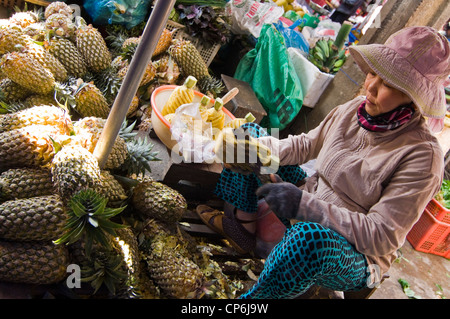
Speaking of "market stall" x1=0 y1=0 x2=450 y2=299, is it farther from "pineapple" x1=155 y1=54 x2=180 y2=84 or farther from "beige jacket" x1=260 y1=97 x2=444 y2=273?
"beige jacket" x1=260 y1=97 x2=444 y2=273

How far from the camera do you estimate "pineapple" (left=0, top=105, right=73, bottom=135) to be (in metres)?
1.83

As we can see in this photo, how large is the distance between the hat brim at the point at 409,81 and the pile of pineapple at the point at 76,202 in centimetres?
139

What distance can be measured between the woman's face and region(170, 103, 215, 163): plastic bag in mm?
1147

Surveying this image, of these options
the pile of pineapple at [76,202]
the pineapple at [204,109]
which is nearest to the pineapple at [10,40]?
the pile of pineapple at [76,202]

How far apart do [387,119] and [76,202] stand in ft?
5.34

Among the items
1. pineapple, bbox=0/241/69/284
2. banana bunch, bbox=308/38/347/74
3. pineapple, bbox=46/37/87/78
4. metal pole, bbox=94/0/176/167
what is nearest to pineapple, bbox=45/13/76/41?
pineapple, bbox=46/37/87/78

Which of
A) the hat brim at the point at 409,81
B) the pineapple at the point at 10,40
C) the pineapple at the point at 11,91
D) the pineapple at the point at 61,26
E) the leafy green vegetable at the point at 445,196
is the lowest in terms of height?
the leafy green vegetable at the point at 445,196

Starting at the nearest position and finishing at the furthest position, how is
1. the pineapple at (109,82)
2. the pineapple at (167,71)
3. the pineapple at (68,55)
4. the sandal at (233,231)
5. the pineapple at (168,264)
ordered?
the pineapple at (168,264)
the sandal at (233,231)
the pineapple at (68,55)
the pineapple at (109,82)
the pineapple at (167,71)

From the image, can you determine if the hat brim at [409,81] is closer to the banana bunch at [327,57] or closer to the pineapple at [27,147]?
the pineapple at [27,147]

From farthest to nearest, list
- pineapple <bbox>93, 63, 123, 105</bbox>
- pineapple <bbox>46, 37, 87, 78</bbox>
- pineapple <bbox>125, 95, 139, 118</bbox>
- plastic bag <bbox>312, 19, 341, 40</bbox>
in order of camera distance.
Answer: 1. plastic bag <bbox>312, 19, 341, 40</bbox>
2. pineapple <bbox>125, 95, 139, 118</bbox>
3. pineapple <bbox>93, 63, 123, 105</bbox>
4. pineapple <bbox>46, 37, 87, 78</bbox>

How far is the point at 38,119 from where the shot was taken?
1.85 m

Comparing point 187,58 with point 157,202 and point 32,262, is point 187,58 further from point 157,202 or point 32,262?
point 32,262

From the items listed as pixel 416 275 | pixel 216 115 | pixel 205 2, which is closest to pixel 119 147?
pixel 216 115

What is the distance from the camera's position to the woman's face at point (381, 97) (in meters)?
1.64
